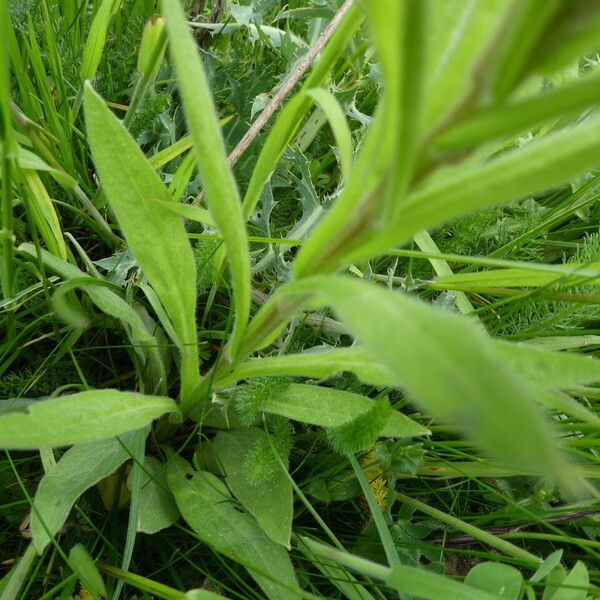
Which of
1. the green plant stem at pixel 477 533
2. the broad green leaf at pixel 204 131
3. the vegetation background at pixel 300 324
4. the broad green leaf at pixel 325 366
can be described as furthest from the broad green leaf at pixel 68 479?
the green plant stem at pixel 477 533

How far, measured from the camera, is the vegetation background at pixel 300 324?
0.50m

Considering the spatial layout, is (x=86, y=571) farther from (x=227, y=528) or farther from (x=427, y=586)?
(x=427, y=586)

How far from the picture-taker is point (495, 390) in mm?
427

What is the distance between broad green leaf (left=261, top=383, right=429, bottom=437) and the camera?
1065 mm

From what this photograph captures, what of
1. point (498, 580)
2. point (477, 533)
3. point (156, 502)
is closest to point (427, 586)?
point (498, 580)

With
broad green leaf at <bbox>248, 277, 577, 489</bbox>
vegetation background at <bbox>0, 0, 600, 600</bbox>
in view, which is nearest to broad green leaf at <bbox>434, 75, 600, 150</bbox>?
vegetation background at <bbox>0, 0, 600, 600</bbox>

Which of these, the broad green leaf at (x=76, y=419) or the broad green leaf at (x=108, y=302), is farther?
the broad green leaf at (x=108, y=302)

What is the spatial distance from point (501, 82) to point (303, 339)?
3.08 feet

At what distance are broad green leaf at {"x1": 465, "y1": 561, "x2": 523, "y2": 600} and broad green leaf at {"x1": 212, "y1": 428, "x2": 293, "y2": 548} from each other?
0.29 m

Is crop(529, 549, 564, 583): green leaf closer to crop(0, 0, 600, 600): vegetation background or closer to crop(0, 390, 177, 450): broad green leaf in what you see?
crop(0, 0, 600, 600): vegetation background

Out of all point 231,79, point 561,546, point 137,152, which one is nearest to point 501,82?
point 137,152

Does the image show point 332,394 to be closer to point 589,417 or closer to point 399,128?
point 589,417

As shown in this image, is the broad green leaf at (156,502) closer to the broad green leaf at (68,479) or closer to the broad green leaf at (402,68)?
the broad green leaf at (68,479)

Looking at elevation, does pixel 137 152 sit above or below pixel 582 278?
above
